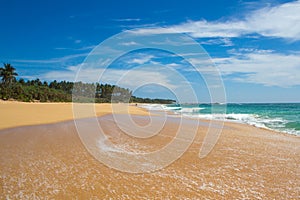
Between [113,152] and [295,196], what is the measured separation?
5224mm

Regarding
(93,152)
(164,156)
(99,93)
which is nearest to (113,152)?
(93,152)

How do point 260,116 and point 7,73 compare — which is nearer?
point 260,116

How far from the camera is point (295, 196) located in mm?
4613

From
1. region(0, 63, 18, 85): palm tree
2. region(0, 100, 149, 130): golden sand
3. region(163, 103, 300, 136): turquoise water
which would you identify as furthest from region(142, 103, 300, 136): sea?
region(0, 63, 18, 85): palm tree

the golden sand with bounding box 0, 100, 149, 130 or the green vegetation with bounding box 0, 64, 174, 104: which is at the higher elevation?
the green vegetation with bounding box 0, 64, 174, 104

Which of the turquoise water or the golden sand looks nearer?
the golden sand

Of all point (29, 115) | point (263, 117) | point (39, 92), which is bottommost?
point (263, 117)

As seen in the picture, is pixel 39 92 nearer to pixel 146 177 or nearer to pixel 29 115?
pixel 29 115

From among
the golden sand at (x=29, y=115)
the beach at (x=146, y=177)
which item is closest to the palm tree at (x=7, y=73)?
the golden sand at (x=29, y=115)

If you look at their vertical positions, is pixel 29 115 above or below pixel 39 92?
below

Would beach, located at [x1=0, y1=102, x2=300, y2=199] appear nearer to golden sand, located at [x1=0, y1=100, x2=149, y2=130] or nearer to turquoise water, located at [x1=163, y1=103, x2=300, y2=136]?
golden sand, located at [x1=0, y1=100, x2=149, y2=130]

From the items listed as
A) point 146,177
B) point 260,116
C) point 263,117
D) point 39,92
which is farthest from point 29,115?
point 39,92

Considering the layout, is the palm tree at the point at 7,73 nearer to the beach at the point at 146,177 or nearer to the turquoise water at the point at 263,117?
the turquoise water at the point at 263,117

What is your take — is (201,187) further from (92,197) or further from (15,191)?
(15,191)
